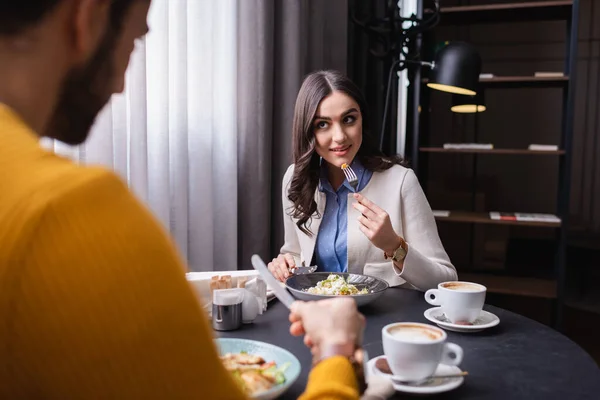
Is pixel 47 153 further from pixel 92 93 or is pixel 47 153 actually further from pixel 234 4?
pixel 234 4

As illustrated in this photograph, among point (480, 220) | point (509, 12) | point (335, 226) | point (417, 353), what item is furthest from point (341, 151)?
point (509, 12)

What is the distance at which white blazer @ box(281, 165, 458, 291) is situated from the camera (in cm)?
168

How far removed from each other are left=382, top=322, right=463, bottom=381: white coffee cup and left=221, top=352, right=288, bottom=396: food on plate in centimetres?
17

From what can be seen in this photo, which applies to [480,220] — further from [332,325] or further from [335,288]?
[332,325]

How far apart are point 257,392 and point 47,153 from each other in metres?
0.46

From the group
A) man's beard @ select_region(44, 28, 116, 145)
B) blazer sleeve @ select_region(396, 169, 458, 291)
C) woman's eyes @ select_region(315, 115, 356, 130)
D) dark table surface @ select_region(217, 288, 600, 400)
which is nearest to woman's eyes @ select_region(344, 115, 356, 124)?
woman's eyes @ select_region(315, 115, 356, 130)

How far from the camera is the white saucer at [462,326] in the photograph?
3.46 feet

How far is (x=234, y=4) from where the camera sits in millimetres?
2164

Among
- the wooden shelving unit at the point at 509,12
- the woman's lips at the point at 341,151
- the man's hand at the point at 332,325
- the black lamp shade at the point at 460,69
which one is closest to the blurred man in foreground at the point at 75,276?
the man's hand at the point at 332,325

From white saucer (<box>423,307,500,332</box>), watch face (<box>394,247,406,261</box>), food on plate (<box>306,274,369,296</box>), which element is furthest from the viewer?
watch face (<box>394,247,406,261</box>)

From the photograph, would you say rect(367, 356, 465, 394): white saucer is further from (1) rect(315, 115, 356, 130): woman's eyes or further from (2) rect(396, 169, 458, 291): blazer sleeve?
(1) rect(315, 115, 356, 130): woman's eyes

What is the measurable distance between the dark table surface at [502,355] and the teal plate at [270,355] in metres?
0.02

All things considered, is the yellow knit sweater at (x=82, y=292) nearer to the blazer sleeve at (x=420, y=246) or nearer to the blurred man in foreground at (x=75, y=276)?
the blurred man in foreground at (x=75, y=276)

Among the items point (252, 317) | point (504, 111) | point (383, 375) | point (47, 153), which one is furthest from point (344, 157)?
point (504, 111)
